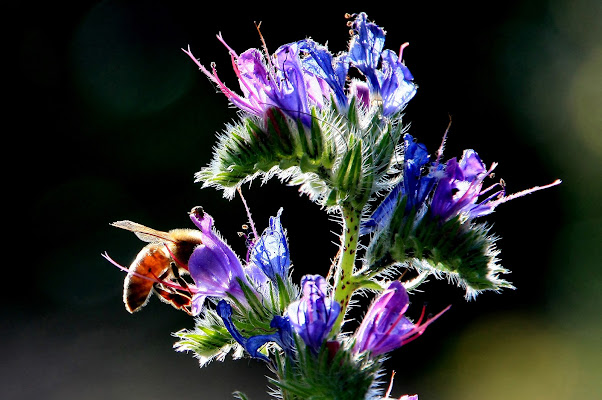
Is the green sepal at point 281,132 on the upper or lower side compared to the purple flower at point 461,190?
upper

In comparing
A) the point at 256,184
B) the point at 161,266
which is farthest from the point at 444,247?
the point at 256,184

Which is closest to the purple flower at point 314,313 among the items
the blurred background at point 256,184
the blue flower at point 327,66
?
the blue flower at point 327,66

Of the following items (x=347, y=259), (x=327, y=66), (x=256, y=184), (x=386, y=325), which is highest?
(x=256, y=184)

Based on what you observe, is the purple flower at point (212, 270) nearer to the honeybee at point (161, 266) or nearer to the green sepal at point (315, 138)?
the honeybee at point (161, 266)

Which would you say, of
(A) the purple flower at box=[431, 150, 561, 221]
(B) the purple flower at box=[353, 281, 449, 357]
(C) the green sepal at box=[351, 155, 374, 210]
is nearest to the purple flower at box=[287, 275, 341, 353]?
(B) the purple flower at box=[353, 281, 449, 357]

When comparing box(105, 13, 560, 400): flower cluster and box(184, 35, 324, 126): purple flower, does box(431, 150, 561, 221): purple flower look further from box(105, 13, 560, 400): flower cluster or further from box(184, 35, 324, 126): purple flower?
box(184, 35, 324, 126): purple flower

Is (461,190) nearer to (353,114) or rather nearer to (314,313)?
(353,114)

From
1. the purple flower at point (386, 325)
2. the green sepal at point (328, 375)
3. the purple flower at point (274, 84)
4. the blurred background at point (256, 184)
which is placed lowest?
the green sepal at point (328, 375)

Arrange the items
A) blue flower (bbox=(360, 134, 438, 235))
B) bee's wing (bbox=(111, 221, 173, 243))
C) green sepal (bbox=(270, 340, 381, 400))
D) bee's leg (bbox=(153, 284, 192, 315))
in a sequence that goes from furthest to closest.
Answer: bee's leg (bbox=(153, 284, 192, 315))
bee's wing (bbox=(111, 221, 173, 243))
blue flower (bbox=(360, 134, 438, 235))
green sepal (bbox=(270, 340, 381, 400))
